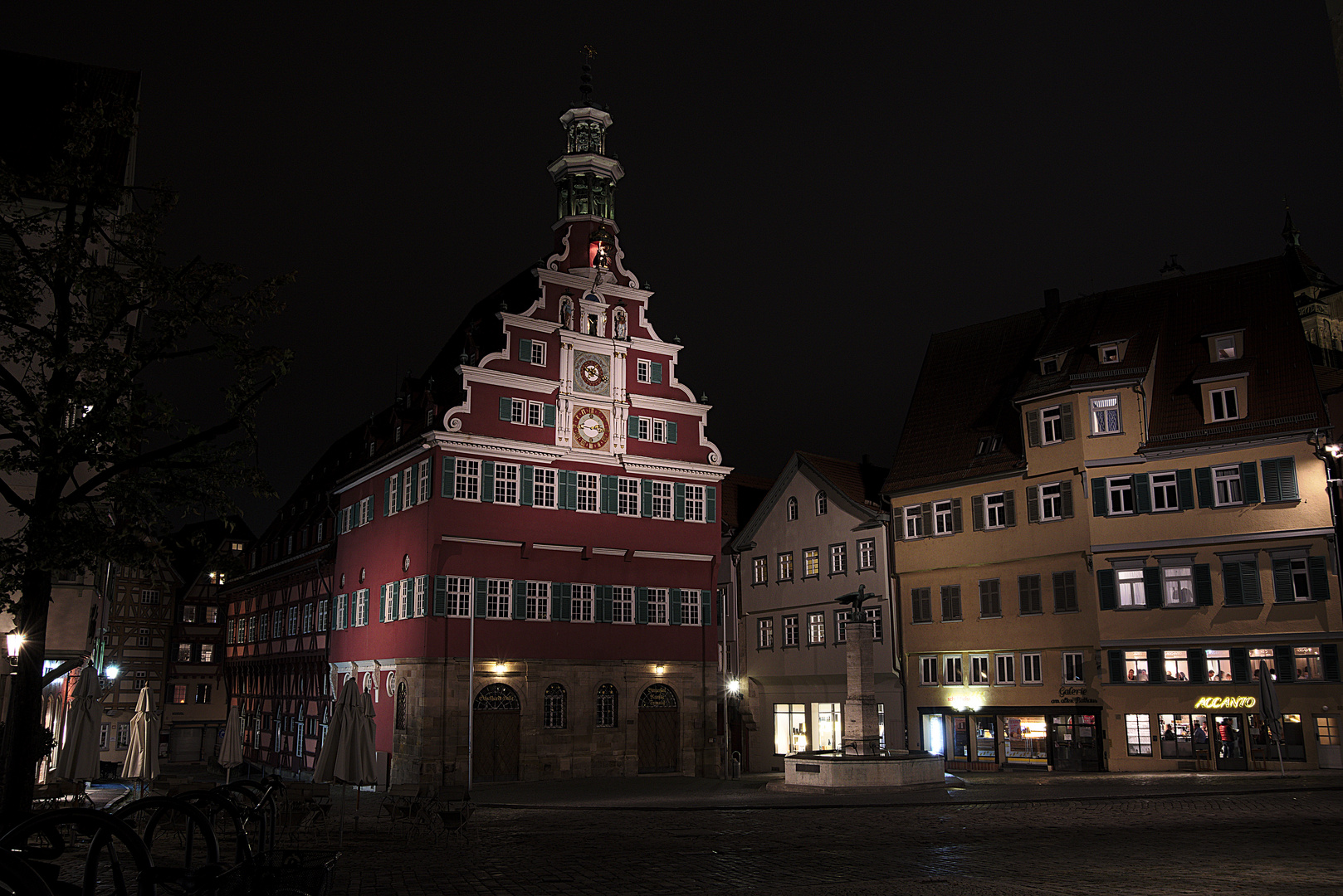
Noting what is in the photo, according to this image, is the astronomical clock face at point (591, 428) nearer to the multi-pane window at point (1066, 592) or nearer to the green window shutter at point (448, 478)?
the green window shutter at point (448, 478)

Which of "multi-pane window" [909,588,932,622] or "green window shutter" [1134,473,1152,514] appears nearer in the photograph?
"green window shutter" [1134,473,1152,514]

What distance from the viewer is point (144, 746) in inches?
1060

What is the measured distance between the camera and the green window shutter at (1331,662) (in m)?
32.4

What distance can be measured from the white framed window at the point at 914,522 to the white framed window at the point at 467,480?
15.9 metres

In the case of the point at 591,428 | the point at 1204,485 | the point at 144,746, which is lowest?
the point at 144,746

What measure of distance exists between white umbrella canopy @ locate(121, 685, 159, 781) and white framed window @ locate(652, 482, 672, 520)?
20.2 metres

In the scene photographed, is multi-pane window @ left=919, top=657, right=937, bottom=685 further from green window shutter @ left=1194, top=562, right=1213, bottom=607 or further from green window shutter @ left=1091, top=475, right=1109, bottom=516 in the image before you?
green window shutter @ left=1194, top=562, right=1213, bottom=607

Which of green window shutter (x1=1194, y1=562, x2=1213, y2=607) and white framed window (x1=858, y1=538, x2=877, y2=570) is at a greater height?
white framed window (x1=858, y1=538, x2=877, y2=570)

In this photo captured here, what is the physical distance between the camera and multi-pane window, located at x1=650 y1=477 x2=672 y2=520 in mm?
44312

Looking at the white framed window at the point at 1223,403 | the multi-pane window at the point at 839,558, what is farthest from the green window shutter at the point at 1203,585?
the multi-pane window at the point at 839,558

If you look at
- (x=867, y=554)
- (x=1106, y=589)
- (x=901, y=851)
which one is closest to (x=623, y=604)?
(x=867, y=554)

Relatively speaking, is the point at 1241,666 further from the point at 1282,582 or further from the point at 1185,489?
the point at 1185,489

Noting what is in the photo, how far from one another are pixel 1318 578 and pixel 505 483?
85.8ft

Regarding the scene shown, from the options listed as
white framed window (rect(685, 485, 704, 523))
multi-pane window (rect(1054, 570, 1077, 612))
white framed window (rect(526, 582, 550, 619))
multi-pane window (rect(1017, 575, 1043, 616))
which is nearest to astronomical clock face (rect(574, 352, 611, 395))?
white framed window (rect(685, 485, 704, 523))
